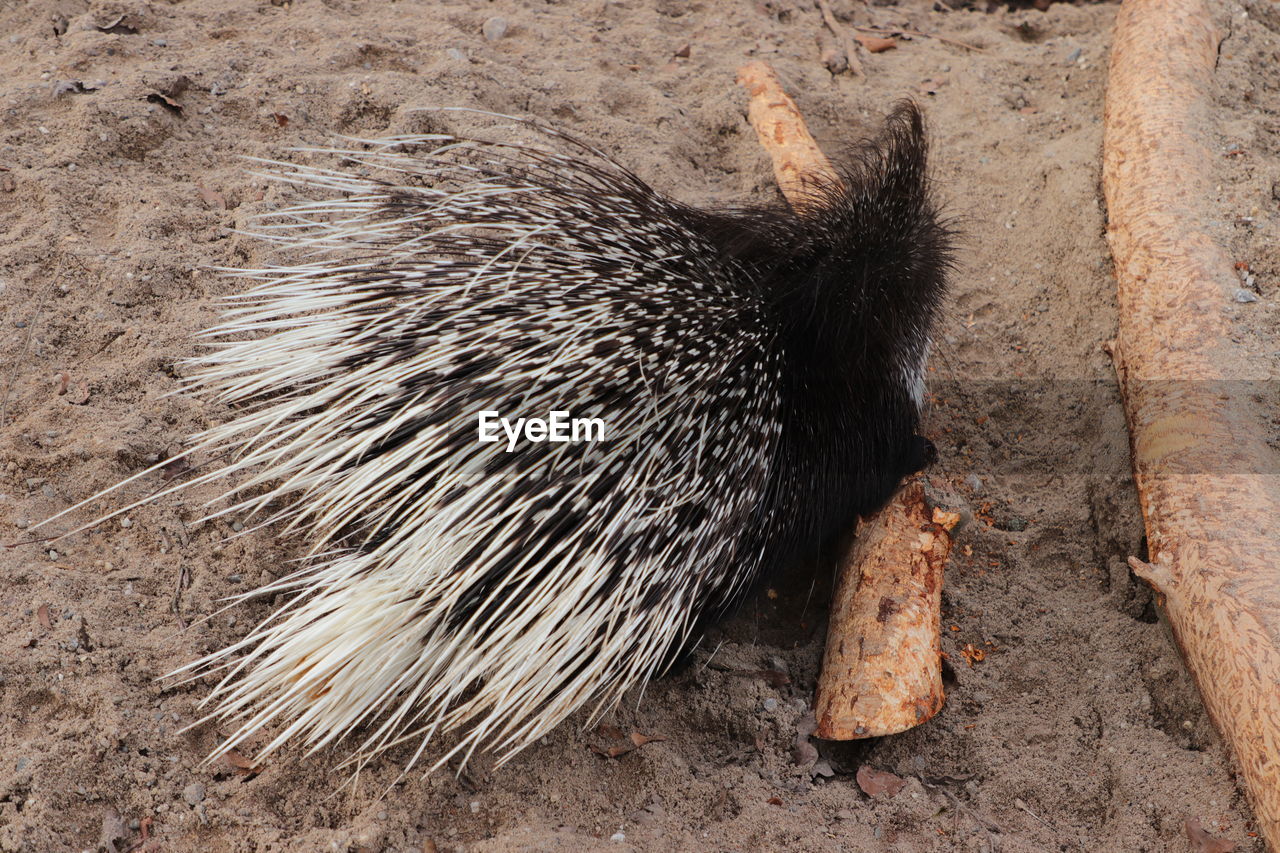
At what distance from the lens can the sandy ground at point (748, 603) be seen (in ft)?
5.72

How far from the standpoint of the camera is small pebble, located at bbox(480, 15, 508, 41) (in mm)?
3520

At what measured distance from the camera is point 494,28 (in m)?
3.53

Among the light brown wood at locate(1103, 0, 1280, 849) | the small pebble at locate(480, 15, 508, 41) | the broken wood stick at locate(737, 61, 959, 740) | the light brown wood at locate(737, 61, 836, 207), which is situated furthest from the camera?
the small pebble at locate(480, 15, 508, 41)

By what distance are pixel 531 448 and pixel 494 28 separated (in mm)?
2492

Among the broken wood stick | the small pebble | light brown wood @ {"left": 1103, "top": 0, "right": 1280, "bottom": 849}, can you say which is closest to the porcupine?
the broken wood stick

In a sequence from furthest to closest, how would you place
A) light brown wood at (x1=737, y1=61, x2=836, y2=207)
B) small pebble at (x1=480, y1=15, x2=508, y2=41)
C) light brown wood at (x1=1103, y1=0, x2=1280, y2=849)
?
1. small pebble at (x1=480, y1=15, x2=508, y2=41)
2. light brown wood at (x1=737, y1=61, x2=836, y2=207)
3. light brown wood at (x1=1103, y1=0, x2=1280, y2=849)

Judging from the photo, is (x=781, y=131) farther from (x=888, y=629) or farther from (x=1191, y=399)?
(x=888, y=629)

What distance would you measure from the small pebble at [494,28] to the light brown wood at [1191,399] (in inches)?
89.8

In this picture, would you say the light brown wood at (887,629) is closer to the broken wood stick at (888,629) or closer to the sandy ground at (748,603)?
the broken wood stick at (888,629)

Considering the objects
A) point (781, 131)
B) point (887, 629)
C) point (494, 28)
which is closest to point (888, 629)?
point (887, 629)

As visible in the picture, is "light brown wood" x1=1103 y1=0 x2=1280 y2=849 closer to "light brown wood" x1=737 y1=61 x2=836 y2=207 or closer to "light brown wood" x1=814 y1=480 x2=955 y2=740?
"light brown wood" x1=814 y1=480 x2=955 y2=740

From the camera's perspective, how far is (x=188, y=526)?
6.66 feet

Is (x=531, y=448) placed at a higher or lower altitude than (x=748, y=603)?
higher

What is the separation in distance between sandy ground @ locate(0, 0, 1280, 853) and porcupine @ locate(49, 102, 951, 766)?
16 centimetres
